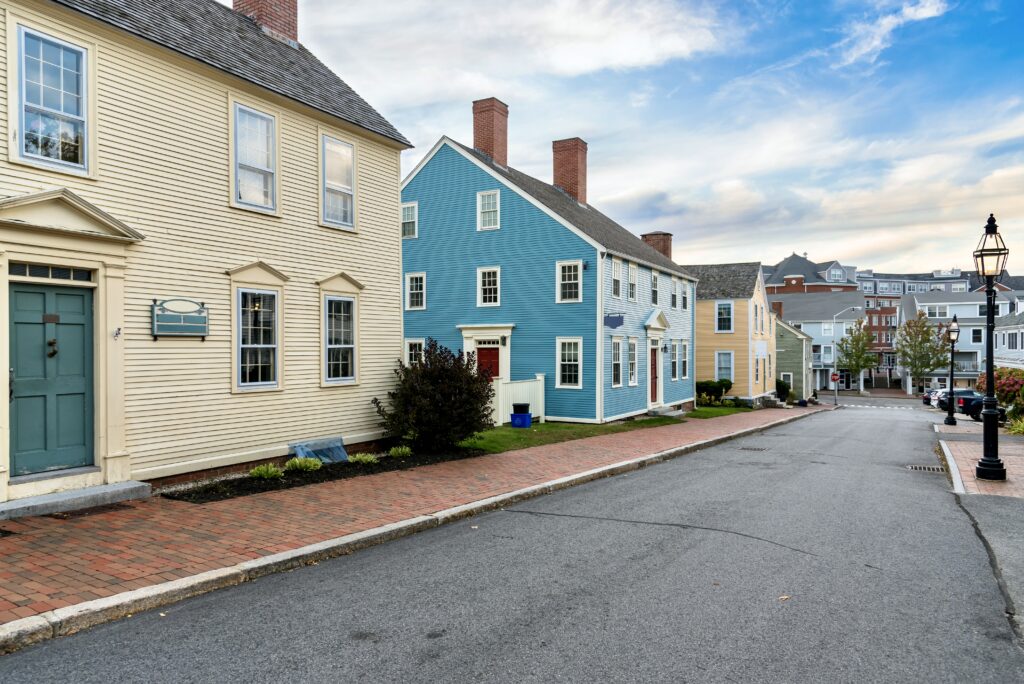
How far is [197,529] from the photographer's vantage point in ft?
25.2

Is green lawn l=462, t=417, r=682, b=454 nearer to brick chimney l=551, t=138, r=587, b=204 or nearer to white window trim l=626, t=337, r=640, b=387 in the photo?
white window trim l=626, t=337, r=640, b=387

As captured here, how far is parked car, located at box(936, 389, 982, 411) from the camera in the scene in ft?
130

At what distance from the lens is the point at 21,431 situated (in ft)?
27.0

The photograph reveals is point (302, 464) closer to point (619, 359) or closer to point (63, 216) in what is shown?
point (63, 216)

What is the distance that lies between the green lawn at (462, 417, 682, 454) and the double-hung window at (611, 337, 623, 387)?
1.49 metres

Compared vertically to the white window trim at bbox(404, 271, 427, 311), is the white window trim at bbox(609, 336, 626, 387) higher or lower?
lower

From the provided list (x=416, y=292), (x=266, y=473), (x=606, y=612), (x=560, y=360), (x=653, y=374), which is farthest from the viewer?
(x=653, y=374)

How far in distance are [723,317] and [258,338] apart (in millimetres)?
33011

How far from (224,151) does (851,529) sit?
1079 cm

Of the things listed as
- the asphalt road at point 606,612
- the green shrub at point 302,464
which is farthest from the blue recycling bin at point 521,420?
the asphalt road at point 606,612

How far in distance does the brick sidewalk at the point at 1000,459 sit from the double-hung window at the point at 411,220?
1893cm

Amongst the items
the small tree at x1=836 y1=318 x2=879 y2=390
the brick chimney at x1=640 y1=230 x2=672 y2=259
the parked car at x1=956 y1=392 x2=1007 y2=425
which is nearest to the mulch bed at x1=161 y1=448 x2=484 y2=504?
the brick chimney at x1=640 y1=230 x2=672 y2=259

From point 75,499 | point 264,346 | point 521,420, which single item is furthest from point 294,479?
point 521,420

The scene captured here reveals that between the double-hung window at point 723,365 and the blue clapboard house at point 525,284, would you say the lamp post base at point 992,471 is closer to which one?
the blue clapboard house at point 525,284
